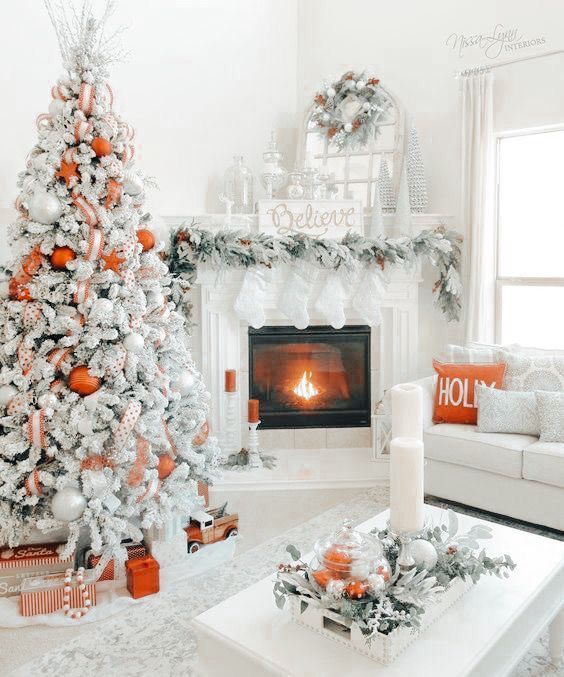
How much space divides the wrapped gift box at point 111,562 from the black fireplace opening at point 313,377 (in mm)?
1685

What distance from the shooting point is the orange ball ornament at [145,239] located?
9.66 feet

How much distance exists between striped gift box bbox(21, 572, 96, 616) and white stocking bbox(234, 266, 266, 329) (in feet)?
6.40

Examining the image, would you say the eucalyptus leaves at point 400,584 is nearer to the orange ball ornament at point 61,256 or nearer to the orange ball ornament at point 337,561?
the orange ball ornament at point 337,561

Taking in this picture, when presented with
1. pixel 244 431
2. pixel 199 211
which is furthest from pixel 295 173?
pixel 244 431

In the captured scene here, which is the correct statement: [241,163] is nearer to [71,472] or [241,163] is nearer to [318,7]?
[318,7]

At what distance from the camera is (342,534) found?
65.2 inches

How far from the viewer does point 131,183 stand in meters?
2.82

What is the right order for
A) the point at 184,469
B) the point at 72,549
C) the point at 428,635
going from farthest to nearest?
the point at 184,469, the point at 72,549, the point at 428,635

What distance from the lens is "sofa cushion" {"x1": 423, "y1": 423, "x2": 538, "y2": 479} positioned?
3174 mm

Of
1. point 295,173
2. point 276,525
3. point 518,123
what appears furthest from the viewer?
point 295,173

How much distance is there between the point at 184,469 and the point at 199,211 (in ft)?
6.72

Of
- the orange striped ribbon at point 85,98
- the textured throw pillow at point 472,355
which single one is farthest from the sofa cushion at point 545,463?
the orange striped ribbon at point 85,98

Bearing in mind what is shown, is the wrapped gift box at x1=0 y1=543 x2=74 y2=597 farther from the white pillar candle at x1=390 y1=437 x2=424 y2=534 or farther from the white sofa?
the white sofa

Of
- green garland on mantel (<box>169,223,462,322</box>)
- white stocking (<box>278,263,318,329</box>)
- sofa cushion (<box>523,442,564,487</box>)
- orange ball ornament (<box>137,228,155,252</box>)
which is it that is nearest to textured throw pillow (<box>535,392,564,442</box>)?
sofa cushion (<box>523,442,564,487</box>)
